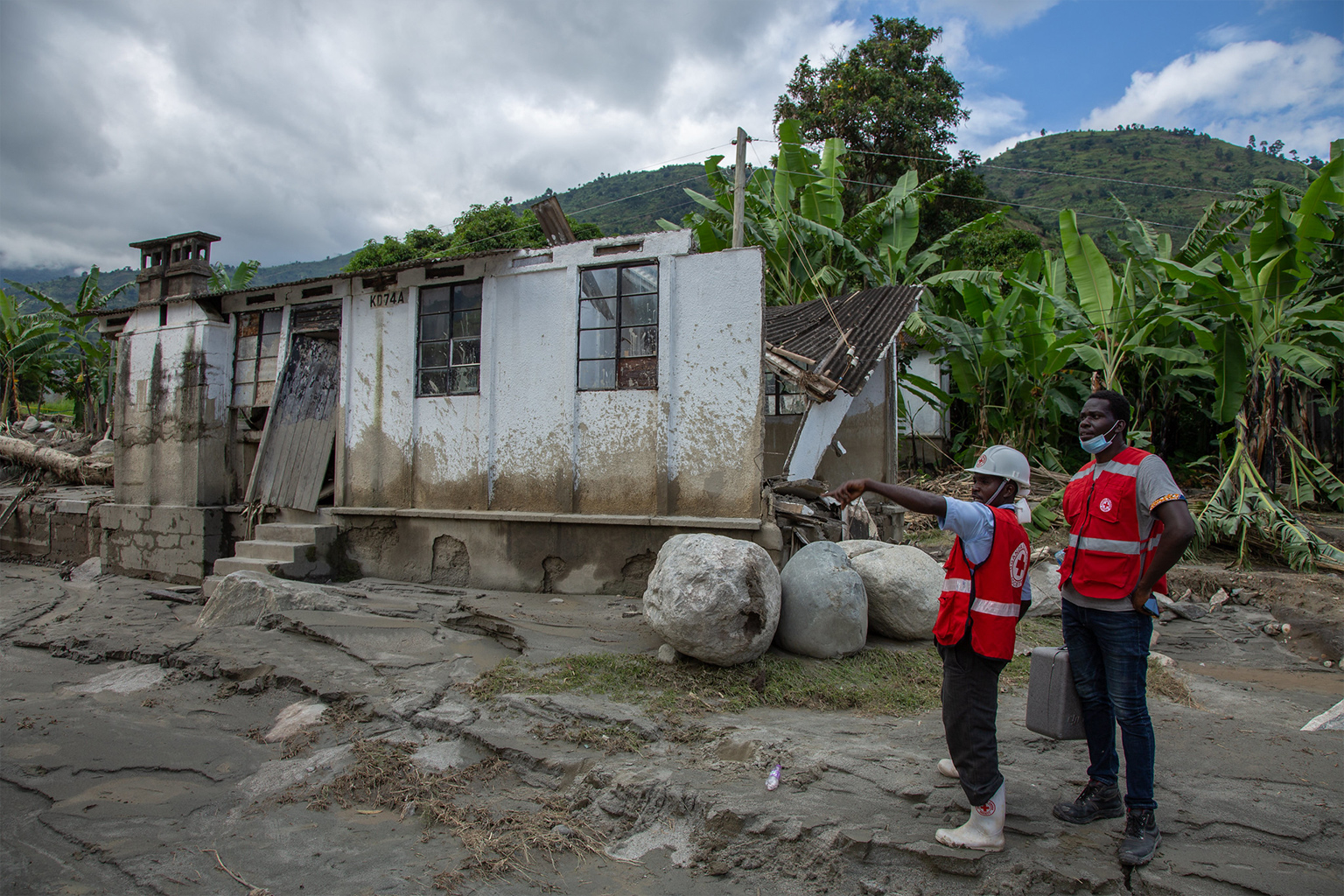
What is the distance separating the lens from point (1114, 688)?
316 centimetres

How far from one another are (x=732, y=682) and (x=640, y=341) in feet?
12.8

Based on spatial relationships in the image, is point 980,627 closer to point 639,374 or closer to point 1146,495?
point 1146,495

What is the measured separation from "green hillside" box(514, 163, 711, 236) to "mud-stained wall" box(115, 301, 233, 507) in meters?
25.5

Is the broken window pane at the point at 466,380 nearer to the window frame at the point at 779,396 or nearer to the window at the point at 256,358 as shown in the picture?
the window at the point at 256,358

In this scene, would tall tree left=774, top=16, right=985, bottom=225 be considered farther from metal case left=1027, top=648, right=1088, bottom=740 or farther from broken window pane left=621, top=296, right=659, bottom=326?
metal case left=1027, top=648, right=1088, bottom=740

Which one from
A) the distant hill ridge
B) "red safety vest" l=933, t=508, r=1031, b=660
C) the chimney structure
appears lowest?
"red safety vest" l=933, t=508, r=1031, b=660

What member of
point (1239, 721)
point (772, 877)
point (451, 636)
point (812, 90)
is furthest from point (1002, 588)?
point (812, 90)

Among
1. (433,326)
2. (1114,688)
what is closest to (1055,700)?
(1114,688)

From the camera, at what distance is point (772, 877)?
3141mm

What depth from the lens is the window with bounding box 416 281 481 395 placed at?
8680mm

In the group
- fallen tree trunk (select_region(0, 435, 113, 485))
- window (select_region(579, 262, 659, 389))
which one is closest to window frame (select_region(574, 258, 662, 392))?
window (select_region(579, 262, 659, 389))

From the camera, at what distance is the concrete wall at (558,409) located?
7.33 metres

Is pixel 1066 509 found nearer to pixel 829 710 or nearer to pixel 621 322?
pixel 829 710

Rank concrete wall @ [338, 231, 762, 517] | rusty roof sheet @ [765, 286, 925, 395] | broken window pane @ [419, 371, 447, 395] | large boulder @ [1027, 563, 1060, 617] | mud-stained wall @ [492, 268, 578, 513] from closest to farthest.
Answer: concrete wall @ [338, 231, 762, 517] → large boulder @ [1027, 563, 1060, 617] → mud-stained wall @ [492, 268, 578, 513] → rusty roof sheet @ [765, 286, 925, 395] → broken window pane @ [419, 371, 447, 395]
